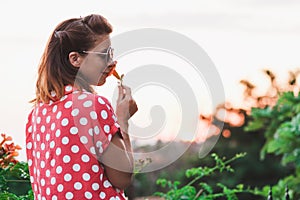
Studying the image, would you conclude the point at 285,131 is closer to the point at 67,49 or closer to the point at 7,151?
the point at 7,151

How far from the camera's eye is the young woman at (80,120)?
245 cm

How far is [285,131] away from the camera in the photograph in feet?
17.2

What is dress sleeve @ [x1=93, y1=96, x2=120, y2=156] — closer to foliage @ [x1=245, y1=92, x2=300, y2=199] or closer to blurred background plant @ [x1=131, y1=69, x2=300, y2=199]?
foliage @ [x1=245, y1=92, x2=300, y2=199]

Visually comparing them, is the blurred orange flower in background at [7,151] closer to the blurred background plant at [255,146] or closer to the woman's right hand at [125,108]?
the woman's right hand at [125,108]

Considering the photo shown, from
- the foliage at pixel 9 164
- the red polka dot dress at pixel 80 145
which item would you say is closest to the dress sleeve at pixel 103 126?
the red polka dot dress at pixel 80 145

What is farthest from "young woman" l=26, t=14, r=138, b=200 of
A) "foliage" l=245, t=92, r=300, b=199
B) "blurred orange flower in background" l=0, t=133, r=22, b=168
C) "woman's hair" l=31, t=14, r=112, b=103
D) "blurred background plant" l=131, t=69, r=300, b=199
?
"blurred background plant" l=131, t=69, r=300, b=199

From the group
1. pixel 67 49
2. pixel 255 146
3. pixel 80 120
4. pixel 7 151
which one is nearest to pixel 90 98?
pixel 80 120

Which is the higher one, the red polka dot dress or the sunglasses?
the sunglasses

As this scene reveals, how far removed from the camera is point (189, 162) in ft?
23.2

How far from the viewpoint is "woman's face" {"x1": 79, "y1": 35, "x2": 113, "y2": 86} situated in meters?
2.51

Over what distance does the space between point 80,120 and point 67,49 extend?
0.25 meters

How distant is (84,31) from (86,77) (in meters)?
0.15

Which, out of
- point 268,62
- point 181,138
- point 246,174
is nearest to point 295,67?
point 268,62

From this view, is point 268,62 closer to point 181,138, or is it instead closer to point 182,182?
point 182,182
